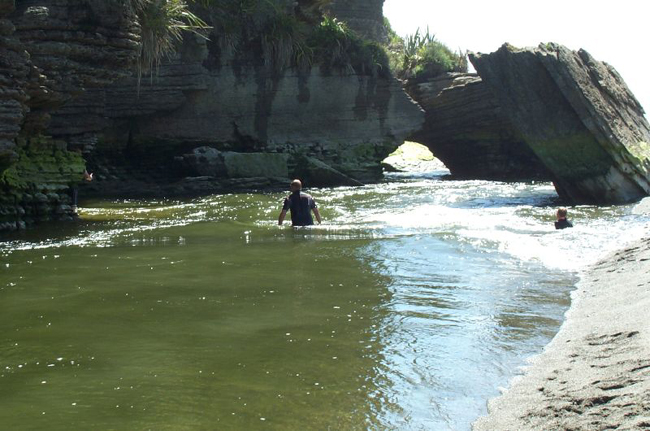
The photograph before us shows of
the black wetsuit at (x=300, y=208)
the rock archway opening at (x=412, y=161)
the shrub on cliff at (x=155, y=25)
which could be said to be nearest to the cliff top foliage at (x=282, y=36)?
the shrub on cliff at (x=155, y=25)

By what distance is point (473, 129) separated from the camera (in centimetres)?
2669

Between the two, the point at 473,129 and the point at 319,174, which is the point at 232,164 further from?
the point at 473,129

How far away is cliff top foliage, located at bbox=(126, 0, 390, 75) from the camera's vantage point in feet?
74.8

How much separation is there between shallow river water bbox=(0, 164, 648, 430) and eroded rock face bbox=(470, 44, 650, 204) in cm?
440

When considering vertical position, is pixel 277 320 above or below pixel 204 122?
below

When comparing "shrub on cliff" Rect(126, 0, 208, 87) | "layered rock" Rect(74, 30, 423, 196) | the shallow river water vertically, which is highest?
"shrub on cliff" Rect(126, 0, 208, 87)

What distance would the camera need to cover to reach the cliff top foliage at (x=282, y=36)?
22812 millimetres

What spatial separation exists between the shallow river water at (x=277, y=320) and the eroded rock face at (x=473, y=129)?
13.0 m

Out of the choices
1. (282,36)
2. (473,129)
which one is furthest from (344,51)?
(473,129)

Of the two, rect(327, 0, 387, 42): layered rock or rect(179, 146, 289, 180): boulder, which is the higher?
rect(327, 0, 387, 42): layered rock

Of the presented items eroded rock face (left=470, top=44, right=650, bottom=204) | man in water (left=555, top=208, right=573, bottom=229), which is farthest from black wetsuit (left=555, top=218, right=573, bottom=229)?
eroded rock face (left=470, top=44, right=650, bottom=204)

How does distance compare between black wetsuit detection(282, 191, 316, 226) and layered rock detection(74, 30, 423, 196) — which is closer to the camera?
black wetsuit detection(282, 191, 316, 226)

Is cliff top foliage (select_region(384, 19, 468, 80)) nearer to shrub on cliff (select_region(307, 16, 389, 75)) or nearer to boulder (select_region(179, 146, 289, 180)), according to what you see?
shrub on cliff (select_region(307, 16, 389, 75))

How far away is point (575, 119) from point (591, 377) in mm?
14624
